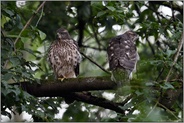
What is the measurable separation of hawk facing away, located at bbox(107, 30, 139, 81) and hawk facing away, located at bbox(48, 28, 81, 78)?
625mm

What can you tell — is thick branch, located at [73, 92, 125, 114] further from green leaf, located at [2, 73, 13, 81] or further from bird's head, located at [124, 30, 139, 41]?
green leaf, located at [2, 73, 13, 81]

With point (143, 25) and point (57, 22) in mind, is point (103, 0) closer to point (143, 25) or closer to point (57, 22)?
point (143, 25)

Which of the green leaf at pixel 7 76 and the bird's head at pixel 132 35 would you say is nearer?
the green leaf at pixel 7 76

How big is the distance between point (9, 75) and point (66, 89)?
1.05 meters

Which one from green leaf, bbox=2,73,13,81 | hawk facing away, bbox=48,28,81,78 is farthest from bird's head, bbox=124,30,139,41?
green leaf, bbox=2,73,13,81

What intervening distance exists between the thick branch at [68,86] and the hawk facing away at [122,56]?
0.63 ft

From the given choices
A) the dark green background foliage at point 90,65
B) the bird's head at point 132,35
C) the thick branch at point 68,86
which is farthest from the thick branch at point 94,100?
the bird's head at point 132,35

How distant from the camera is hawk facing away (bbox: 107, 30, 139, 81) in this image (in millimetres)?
7516

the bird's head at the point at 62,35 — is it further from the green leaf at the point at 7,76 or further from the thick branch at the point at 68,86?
the green leaf at the point at 7,76

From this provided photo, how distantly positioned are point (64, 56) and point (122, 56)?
107 cm

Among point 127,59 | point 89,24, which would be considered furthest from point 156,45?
point 127,59

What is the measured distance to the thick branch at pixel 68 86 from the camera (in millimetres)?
7027

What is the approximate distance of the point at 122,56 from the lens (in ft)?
25.3

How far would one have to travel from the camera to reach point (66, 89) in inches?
284
